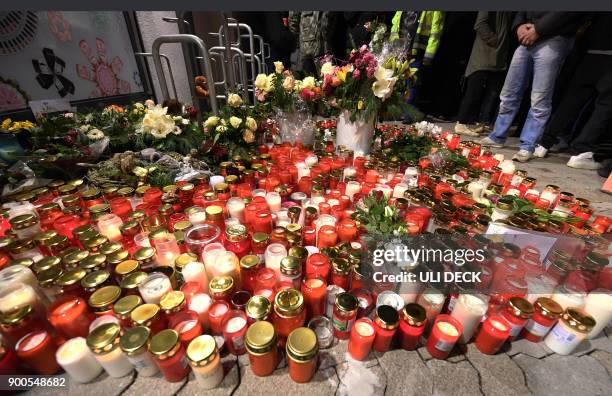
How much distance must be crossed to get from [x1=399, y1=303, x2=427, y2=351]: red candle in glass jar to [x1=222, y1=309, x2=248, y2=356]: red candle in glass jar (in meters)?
0.69

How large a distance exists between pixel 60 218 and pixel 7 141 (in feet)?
3.60

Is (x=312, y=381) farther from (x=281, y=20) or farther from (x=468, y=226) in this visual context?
(x=281, y=20)

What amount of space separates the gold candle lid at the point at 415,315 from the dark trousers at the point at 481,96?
5.30m

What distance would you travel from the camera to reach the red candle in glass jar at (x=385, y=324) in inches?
41.4

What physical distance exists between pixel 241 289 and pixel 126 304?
491 mm

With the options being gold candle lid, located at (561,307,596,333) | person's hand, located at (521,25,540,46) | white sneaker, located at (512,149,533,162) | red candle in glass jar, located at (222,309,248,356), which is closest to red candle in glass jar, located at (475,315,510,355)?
gold candle lid, located at (561,307,596,333)

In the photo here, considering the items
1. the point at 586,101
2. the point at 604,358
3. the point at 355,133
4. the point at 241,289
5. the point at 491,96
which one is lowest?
the point at 604,358

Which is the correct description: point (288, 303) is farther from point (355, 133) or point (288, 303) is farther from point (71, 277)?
point (355, 133)

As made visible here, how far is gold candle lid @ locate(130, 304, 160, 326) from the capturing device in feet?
3.17

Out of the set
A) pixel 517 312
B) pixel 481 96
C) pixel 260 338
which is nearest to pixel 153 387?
pixel 260 338

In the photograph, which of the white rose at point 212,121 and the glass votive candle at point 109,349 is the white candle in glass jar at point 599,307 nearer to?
the glass votive candle at point 109,349

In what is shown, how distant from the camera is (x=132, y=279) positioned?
110cm

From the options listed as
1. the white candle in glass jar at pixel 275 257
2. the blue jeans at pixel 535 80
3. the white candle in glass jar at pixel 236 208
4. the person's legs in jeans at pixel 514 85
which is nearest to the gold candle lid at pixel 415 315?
the white candle in glass jar at pixel 275 257

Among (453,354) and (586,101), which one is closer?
(453,354)
